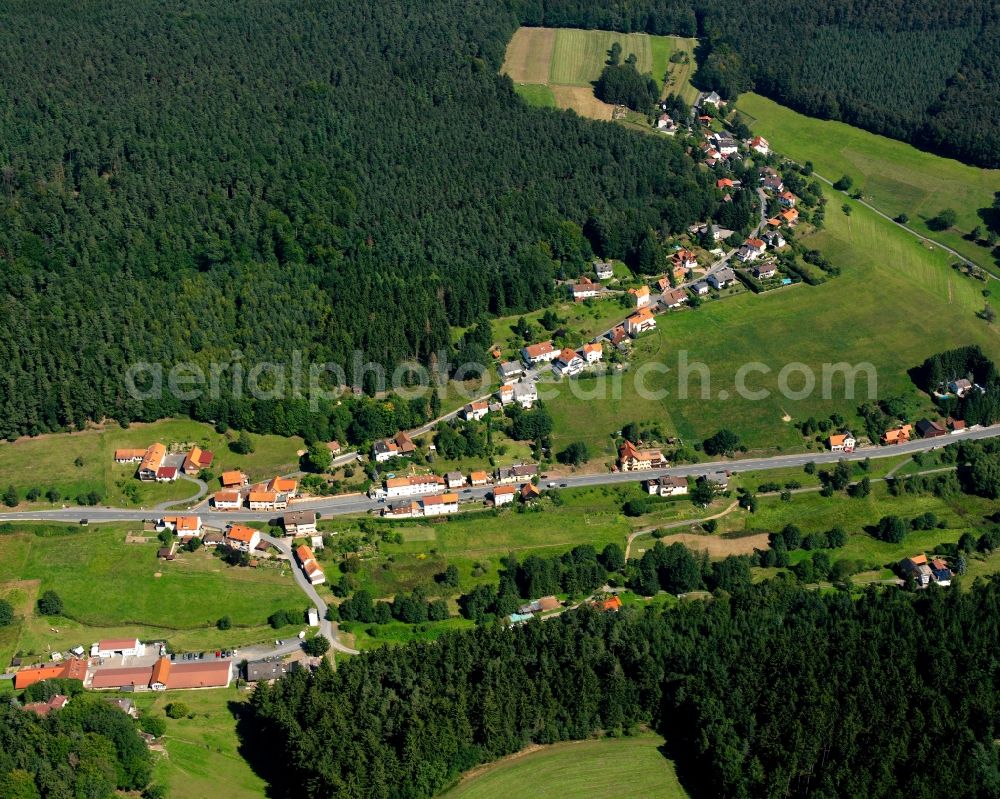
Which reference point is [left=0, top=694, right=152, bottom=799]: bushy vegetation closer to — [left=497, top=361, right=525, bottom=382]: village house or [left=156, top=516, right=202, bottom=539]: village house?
[left=156, top=516, right=202, bottom=539]: village house

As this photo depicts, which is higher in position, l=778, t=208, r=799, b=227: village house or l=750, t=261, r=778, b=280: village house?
l=778, t=208, r=799, b=227: village house

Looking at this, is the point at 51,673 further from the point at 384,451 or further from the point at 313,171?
the point at 313,171

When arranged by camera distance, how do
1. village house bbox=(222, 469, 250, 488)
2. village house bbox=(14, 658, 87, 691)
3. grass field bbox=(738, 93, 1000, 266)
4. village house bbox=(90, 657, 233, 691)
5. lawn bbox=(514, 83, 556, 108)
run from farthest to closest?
lawn bbox=(514, 83, 556, 108) < grass field bbox=(738, 93, 1000, 266) < village house bbox=(222, 469, 250, 488) < village house bbox=(90, 657, 233, 691) < village house bbox=(14, 658, 87, 691)

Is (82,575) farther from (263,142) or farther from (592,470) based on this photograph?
(263,142)

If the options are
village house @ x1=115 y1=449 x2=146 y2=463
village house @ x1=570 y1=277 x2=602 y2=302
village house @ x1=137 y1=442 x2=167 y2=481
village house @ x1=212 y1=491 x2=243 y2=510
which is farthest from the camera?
village house @ x1=570 y1=277 x2=602 y2=302

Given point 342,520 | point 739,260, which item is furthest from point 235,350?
point 739,260

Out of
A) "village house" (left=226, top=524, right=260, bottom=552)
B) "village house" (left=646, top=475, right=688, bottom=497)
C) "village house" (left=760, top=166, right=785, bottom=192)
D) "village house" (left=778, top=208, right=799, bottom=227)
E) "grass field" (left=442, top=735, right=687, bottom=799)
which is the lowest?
"grass field" (left=442, top=735, right=687, bottom=799)

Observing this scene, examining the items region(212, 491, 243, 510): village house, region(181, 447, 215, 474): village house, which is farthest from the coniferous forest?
region(212, 491, 243, 510): village house
